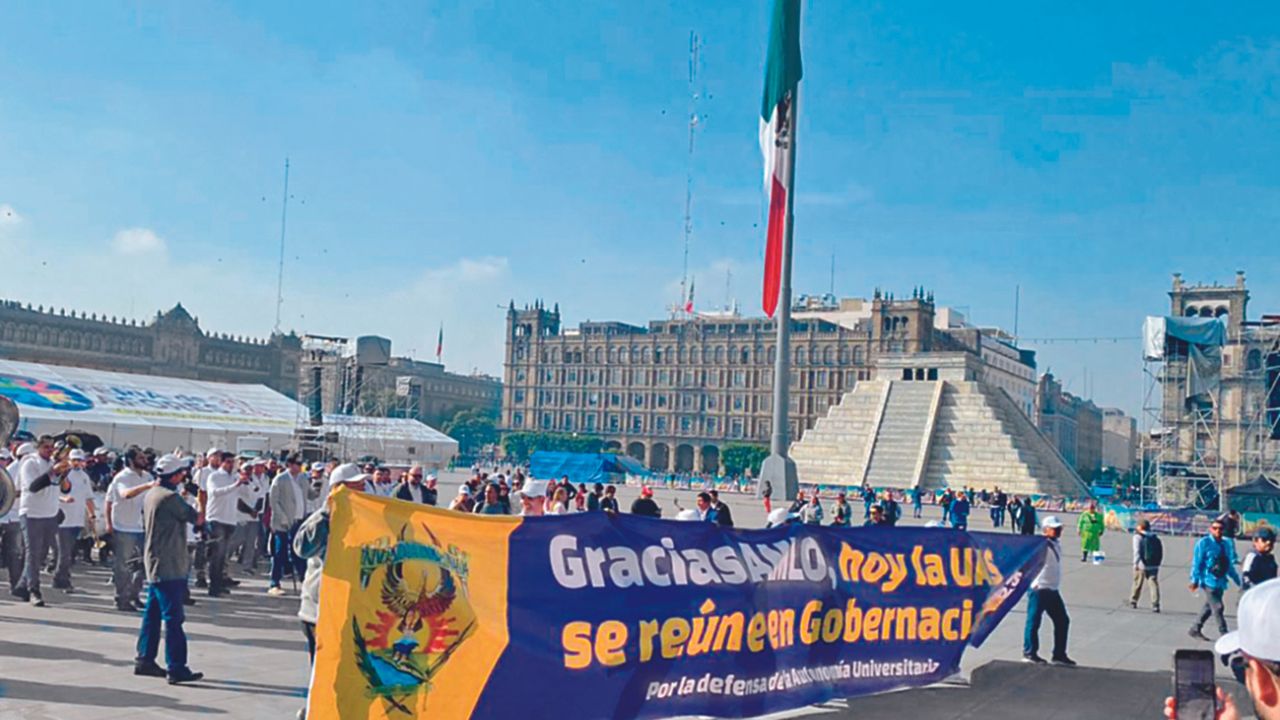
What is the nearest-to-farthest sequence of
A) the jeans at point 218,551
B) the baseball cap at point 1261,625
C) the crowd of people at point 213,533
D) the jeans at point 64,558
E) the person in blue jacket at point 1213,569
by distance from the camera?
the baseball cap at point 1261,625
the crowd of people at point 213,533
the jeans at point 64,558
the jeans at point 218,551
the person in blue jacket at point 1213,569

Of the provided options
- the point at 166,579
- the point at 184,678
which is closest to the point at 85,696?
the point at 184,678

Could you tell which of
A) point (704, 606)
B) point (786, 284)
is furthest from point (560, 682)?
point (786, 284)

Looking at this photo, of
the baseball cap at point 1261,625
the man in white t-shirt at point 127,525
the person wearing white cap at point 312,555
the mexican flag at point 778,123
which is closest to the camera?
the baseball cap at point 1261,625

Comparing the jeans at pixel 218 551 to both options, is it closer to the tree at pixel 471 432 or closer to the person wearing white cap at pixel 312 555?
the person wearing white cap at pixel 312 555

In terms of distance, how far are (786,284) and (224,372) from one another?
298 feet

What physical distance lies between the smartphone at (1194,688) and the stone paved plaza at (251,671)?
4.10 m

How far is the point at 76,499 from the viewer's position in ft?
42.7

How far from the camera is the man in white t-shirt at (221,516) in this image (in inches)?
518

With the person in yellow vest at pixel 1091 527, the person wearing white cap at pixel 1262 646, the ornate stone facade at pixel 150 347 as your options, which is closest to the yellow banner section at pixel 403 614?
the person wearing white cap at pixel 1262 646

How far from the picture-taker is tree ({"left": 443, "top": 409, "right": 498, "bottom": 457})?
399 ft

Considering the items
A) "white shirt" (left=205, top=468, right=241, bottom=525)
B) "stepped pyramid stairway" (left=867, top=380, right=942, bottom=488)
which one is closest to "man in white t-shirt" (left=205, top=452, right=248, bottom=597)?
"white shirt" (left=205, top=468, right=241, bottom=525)

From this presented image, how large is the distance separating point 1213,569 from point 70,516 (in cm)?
1376

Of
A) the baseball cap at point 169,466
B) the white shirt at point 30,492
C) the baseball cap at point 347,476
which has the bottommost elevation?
the white shirt at point 30,492

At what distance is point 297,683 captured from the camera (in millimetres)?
8438
